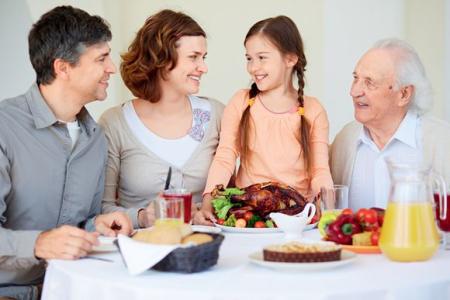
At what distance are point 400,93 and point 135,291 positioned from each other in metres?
1.71

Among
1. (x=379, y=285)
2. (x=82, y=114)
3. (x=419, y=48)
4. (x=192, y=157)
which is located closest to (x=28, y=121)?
(x=82, y=114)

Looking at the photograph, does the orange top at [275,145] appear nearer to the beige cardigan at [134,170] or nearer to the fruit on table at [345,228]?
the beige cardigan at [134,170]

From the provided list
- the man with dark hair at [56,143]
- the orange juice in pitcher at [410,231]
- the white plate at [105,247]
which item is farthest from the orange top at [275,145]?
the orange juice in pitcher at [410,231]

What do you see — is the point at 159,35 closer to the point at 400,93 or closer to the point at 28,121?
the point at 28,121

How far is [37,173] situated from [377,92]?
4.47 feet

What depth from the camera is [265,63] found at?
3250 millimetres

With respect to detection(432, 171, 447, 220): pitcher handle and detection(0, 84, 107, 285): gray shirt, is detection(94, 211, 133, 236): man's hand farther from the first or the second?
detection(432, 171, 447, 220): pitcher handle

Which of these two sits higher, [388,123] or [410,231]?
[388,123]

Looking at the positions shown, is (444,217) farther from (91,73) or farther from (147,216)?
(91,73)

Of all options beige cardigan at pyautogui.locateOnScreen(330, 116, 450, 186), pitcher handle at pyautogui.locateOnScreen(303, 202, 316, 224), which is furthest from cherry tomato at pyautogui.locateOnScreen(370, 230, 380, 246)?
beige cardigan at pyautogui.locateOnScreen(330, 116, 450, 186)

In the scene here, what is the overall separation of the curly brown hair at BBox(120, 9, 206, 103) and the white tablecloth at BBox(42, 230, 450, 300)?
52.4 inches

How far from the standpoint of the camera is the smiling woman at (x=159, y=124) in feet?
10.4

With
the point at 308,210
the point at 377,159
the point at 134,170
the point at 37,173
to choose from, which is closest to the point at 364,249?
the point at 308,210

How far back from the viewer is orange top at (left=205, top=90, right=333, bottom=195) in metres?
3.20
